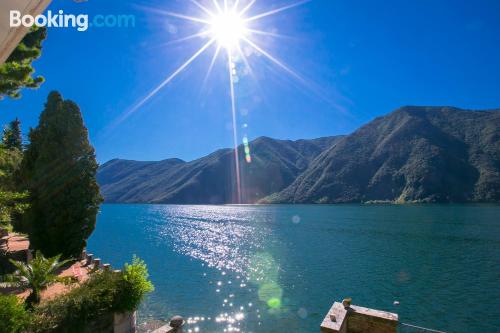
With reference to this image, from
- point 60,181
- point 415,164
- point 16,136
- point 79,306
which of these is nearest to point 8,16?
point 79,306

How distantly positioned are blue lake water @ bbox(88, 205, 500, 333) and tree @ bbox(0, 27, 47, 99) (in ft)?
53.4

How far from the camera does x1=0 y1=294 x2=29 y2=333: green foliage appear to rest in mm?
7723

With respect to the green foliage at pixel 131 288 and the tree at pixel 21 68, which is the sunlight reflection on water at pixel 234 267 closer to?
the green foliage at pixel 131 288

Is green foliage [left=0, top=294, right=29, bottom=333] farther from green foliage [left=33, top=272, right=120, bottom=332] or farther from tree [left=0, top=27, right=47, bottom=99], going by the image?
tree [left=0, top=27, right=47, bottom=99]

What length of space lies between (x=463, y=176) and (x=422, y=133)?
124 feet

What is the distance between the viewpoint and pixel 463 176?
472 ft

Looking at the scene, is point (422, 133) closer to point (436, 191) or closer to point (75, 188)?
point (436, 191)

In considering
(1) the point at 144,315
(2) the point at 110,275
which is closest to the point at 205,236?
(1) the point at 144,315

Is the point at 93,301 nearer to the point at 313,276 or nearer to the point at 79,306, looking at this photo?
the point at 79,306

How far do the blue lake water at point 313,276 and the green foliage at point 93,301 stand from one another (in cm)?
1015

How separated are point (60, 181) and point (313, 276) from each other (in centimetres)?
2508

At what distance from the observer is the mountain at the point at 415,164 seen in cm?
14062

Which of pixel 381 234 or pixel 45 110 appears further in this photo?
pixel 381 234

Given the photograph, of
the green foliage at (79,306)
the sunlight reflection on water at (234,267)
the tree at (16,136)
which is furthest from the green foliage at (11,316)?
the tree at (16,136)
